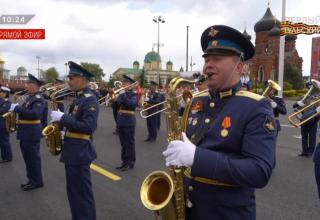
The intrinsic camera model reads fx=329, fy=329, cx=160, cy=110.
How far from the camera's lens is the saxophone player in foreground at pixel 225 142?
6.18 feet

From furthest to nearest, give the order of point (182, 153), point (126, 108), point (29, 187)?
point (126, 108), point (29, 187), point (182, 153)

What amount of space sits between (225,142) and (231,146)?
0.04 metres

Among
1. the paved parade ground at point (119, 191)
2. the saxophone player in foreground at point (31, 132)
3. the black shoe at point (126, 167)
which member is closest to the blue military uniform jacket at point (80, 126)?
the paved parade ground at point (119, 191)

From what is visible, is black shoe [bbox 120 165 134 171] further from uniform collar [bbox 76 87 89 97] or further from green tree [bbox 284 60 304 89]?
green tree [bbox 284 60 304 89]

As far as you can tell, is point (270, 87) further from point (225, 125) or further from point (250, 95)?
point (225, 125)

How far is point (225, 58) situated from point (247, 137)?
53 centimetres

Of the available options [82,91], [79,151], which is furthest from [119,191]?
[82,91]

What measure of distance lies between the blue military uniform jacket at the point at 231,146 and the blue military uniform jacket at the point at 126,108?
5383 mm

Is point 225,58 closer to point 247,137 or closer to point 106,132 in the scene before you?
point 247,137

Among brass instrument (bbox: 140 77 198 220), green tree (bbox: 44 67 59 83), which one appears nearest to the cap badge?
brass instrument (bbox: 140 77 198 220)

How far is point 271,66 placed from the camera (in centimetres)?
6438

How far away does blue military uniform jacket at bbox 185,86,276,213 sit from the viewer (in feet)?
6.13

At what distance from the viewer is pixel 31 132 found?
6.06m

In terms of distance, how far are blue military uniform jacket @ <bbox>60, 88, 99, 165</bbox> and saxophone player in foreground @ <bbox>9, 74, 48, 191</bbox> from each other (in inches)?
78.4
